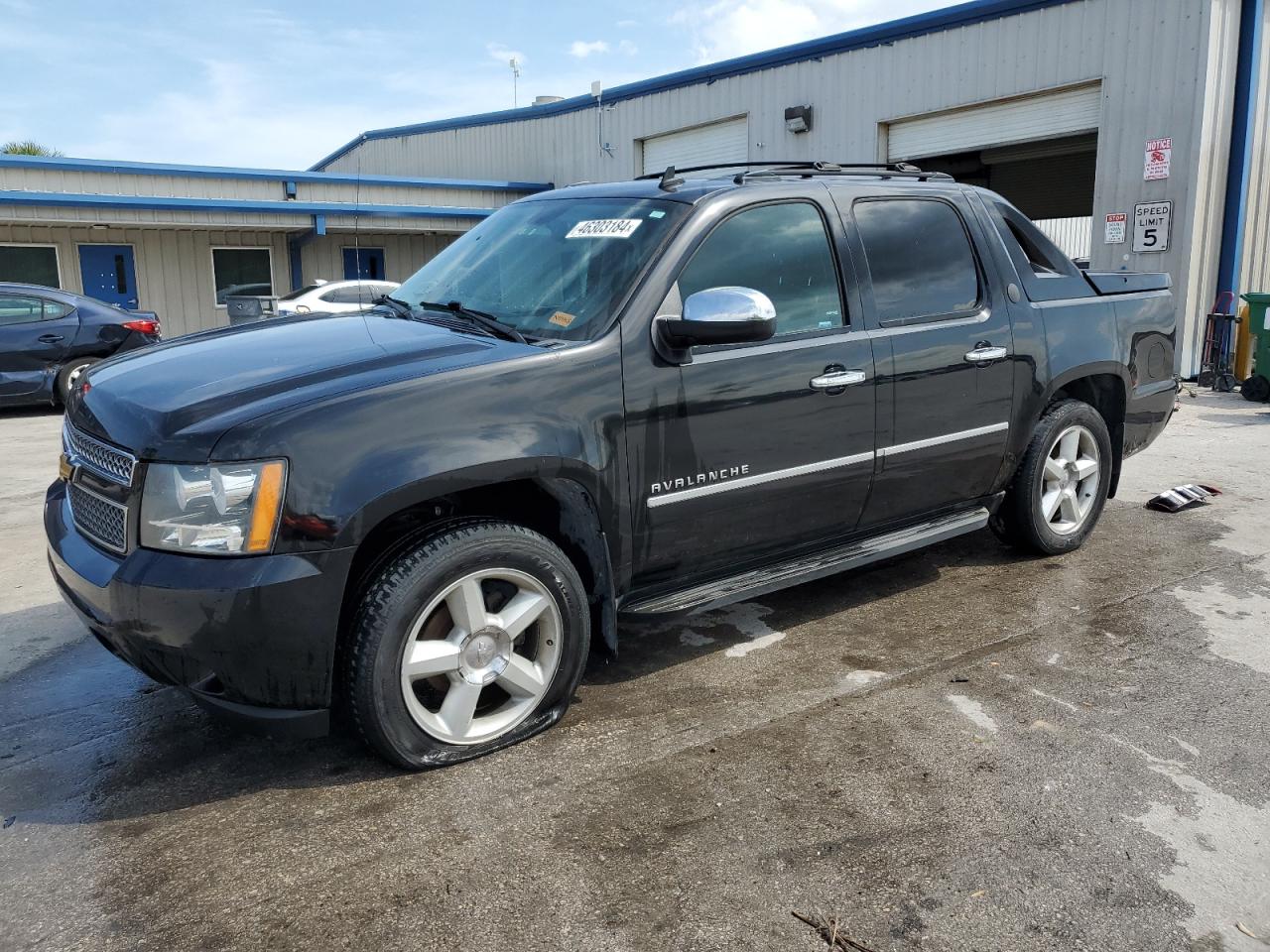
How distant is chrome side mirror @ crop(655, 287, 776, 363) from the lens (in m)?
3.30

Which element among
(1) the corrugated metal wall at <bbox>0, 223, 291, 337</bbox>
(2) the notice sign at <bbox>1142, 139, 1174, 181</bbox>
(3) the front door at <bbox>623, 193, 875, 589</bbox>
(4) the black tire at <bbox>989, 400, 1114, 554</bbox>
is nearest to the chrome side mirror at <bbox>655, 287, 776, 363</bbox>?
(3) the front door at <bbox>623, 193, 875, 589</bbox>

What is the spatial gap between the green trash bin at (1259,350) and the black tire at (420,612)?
1073cm

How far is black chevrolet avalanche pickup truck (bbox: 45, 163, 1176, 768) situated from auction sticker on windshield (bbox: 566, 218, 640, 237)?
13 mm

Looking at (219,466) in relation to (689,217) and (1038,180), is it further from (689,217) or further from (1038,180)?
(1038,180)

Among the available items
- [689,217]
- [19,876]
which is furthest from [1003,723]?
[19,876]

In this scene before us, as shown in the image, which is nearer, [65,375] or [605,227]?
[605,227]

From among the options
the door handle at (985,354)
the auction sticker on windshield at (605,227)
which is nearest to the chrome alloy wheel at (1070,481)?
the door handle at (985,354)

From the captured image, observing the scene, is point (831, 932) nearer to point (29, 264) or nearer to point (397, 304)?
point (397, 304)

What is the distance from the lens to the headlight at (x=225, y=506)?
2.74 m

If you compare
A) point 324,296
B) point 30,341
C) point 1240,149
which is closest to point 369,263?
point 324,296

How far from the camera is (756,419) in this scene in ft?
12.0

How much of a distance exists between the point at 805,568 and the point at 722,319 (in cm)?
114

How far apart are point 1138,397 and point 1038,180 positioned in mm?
20026

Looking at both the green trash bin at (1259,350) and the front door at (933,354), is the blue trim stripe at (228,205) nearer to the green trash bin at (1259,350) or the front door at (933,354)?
the green trash bin at (1259,350)
